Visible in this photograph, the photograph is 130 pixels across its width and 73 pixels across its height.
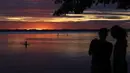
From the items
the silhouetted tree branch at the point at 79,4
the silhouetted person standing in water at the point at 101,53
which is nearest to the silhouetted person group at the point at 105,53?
the silhouetted person standing in water at the point at 101,53

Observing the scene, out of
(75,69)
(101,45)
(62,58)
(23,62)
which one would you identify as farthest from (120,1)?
(62,58)

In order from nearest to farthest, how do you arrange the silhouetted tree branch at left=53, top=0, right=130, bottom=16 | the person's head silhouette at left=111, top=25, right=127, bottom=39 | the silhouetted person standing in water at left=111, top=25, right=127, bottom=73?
the person's head silhouette at left=111, top=25, right=127, bottom=39, the silhouetted person standing in water at left=111, top=25, right=127, bottom=73, the silhouetted tree branch at left=53, top=0, right=130, bottom=16

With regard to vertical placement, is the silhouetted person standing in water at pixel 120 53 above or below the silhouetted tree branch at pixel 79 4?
below

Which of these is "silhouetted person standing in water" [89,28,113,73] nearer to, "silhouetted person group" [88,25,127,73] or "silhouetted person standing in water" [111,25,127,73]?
"silhouetted person group" [88,25,127,73]

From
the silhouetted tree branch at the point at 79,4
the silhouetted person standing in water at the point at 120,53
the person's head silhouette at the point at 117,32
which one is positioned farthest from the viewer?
the silhouetted tree branch at the point at 79,4

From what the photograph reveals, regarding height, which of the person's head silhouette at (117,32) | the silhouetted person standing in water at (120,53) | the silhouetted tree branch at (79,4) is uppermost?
the silhouetted tree branch at (79,4)

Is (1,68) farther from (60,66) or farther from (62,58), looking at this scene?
(62,58)

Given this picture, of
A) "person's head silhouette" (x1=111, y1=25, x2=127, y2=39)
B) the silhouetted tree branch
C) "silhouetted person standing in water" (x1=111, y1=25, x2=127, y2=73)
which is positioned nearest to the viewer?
"person's head silhouette" (x1=111, y1=25, x2=127, y2=39)

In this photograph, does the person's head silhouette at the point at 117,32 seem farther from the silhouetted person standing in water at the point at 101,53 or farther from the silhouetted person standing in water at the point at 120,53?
the silhouetted person standing in water at the point at 101,53

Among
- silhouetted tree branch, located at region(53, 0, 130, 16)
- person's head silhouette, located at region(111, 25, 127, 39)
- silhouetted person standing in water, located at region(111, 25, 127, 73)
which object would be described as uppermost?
silhouetted tree branch, located at region(53, 0, 130, 16)

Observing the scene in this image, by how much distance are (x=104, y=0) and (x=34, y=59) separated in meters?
7.77

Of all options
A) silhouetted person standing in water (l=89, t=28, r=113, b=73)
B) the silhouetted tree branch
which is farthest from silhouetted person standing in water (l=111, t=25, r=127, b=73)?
the silhouetted tree branch

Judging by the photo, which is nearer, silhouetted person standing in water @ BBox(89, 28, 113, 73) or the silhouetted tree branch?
silhouetted person standing in water @ BBox(89, 28, 113, 73)

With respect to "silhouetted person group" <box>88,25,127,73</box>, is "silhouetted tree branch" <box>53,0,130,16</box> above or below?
above
